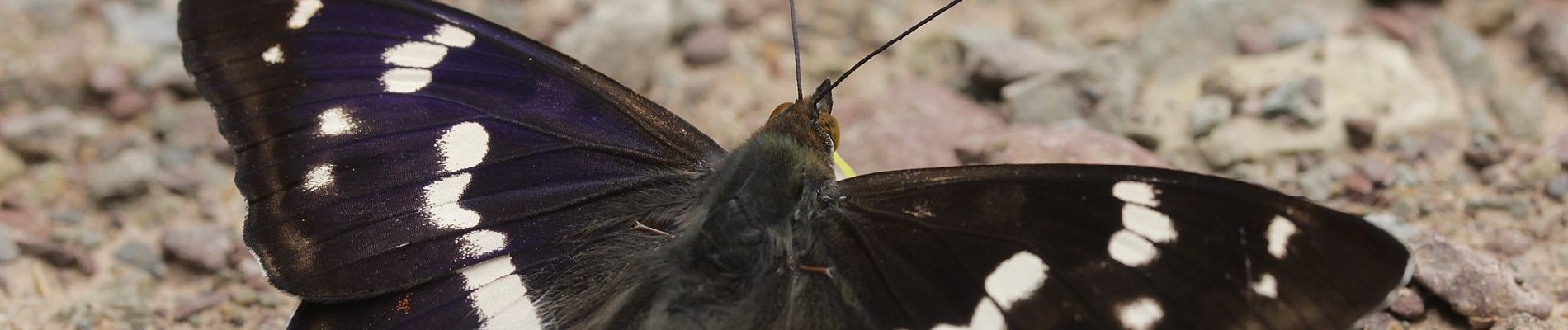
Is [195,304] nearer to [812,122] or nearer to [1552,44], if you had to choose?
[812,122]

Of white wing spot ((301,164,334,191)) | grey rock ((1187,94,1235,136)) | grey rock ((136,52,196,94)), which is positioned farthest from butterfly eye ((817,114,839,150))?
grey rock ((136,52,196,94))

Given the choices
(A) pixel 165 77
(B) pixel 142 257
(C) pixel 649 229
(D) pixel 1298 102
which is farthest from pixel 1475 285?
(A) pixel 165 77

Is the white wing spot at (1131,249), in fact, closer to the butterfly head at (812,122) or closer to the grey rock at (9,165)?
the butterfly head at (812,122)

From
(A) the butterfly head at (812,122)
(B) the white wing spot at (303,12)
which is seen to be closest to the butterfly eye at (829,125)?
(A) the butterfly head at (812,122)

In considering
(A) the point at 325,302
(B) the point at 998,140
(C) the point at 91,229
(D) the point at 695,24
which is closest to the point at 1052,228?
(B) the point at 998,140

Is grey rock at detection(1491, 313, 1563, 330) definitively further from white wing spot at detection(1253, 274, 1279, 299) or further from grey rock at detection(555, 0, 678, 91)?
grey rock at detection(555, 0, 678, 91)

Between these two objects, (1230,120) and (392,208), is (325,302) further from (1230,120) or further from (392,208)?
(1230,120)
